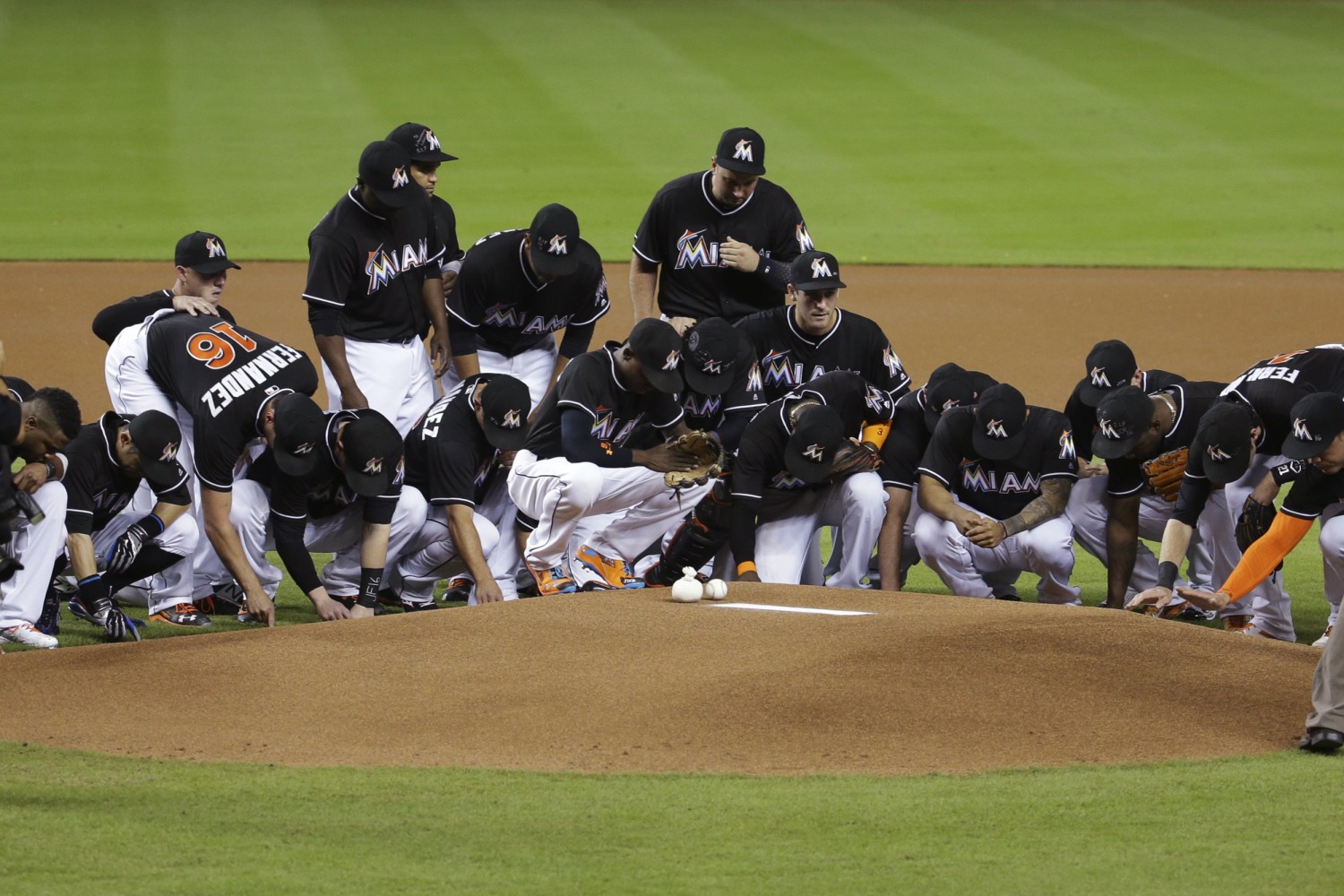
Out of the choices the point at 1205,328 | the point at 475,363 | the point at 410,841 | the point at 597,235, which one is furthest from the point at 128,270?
the point at 410,841

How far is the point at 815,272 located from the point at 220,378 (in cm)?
314

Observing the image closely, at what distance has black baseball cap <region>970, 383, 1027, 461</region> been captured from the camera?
8297 mm

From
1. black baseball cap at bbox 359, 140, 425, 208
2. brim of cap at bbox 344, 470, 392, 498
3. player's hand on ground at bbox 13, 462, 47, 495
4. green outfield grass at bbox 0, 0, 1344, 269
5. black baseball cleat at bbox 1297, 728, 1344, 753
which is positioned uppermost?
green outfield grass at bbox 0, 0, 1344, 269

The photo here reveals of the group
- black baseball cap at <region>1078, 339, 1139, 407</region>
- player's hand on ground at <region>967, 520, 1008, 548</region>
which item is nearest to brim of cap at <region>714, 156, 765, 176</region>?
black baseball cap at <region>1078, 339, 1139, 407</region>

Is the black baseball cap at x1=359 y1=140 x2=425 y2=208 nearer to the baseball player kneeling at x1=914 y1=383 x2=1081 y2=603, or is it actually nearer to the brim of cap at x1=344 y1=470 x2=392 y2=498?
the brim of cap at x1=344 y1=470 x2=392 y2=498

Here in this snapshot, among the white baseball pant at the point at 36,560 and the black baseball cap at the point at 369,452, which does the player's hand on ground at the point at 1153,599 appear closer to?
the black baseball cap at the point at 369,452

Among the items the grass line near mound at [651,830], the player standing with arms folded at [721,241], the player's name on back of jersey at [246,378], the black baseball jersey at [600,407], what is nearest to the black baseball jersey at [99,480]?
the player's name on back of jersey at [246,378]

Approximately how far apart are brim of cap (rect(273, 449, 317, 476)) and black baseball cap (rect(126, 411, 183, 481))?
474 mm

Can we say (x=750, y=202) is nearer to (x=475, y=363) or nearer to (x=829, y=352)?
(x=829, y=352)

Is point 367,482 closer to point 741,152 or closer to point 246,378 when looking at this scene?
point 246,378

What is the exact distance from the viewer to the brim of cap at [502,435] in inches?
331

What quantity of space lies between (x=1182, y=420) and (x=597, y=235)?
41.3 feet

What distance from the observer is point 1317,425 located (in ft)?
25.1

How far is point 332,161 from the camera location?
79.5 feet
